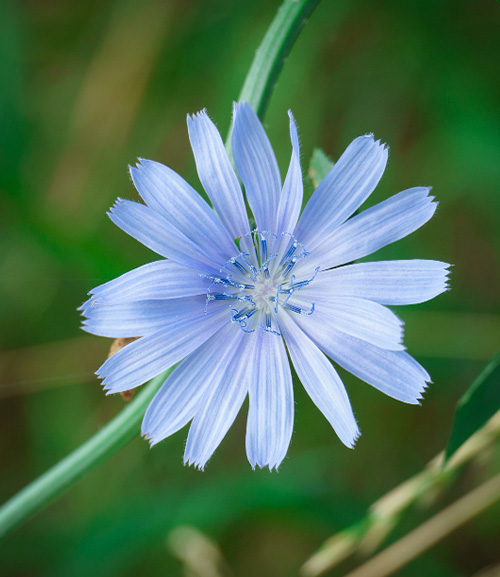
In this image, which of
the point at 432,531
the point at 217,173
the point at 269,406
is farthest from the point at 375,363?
the point at 432,531

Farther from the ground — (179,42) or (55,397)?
(179,42)

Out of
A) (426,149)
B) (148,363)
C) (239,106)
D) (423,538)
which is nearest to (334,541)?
(423,538)

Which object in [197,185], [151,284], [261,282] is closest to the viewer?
[151,284]

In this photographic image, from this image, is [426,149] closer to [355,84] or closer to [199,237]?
[355,84]

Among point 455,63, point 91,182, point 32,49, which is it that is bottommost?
point 455,63

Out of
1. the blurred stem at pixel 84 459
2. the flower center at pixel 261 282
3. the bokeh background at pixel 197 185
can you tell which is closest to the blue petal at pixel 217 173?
the flower center at pixel 261 282

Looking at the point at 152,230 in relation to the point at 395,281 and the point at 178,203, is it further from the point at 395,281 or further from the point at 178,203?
the point at 395,281

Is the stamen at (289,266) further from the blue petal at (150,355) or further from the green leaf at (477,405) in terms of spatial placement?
the green leaf at (477,405)
